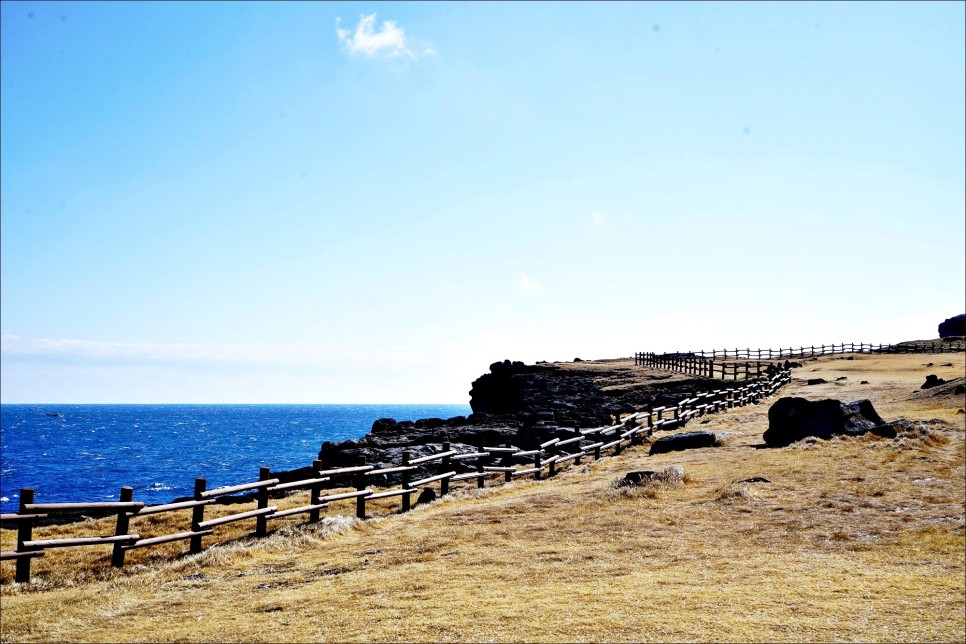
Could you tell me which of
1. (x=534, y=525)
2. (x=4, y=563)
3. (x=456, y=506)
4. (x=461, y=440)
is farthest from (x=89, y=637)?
(x=461, y=440)

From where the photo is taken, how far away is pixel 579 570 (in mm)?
10820

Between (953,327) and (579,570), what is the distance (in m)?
136

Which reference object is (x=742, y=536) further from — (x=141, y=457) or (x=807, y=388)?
(x=141, y=457)

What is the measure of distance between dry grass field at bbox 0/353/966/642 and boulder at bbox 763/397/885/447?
3.83m

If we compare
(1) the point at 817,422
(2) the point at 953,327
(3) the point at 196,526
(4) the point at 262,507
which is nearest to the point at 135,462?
(4) the point at 262,507

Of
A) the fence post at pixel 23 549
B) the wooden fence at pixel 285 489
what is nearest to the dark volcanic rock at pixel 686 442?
the wooden fence at pixel 285 489

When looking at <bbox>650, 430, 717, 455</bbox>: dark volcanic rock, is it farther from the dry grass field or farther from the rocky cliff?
the dry grass field

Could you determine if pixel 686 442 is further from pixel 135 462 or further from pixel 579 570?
pixel 135 462

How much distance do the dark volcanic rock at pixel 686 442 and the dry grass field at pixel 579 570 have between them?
536cm

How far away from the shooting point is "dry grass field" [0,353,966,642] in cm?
852

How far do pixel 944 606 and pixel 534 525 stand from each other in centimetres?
687

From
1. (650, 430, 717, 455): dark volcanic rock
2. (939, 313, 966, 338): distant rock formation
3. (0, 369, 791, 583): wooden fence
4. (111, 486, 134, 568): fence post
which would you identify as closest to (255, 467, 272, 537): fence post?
(0, 369, 791, 583): wooden fence

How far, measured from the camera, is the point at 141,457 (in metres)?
77.0

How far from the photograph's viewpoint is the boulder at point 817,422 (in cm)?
2320
